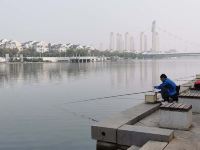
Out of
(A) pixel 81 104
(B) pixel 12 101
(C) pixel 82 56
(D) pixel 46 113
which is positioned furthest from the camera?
(C) pixel 82 56

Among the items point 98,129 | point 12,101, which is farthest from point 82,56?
point 98,129

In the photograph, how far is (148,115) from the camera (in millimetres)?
10867

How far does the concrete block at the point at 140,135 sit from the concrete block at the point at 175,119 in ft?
2.17

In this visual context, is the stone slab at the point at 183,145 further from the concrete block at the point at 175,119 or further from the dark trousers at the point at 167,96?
the dark trousers at the point at 167,96

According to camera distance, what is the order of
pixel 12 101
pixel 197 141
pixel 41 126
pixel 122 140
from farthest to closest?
pixel 12 101 → pixel 41 126 → pixel 122 140 → pixel 197 141

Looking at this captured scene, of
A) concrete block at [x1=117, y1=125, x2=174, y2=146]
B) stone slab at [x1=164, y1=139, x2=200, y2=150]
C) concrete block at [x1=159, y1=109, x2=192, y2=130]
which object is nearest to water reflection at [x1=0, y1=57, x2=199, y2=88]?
concrete block at [x1=159, y1=109, x2=192, y2=130]

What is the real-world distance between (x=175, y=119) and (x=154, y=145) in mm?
1593

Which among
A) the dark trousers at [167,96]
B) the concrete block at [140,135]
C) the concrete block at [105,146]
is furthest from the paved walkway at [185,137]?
the dark trousers at [167,96]

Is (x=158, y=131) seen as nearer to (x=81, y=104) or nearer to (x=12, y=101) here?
(x=81, y=104)

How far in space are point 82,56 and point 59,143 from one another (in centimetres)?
18161

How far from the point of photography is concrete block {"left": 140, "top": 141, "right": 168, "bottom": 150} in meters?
7.10

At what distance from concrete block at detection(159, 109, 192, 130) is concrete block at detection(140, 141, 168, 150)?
1.28 metres

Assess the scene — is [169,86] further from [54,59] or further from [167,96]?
[54,59]

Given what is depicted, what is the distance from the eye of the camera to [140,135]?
7.98 meters
